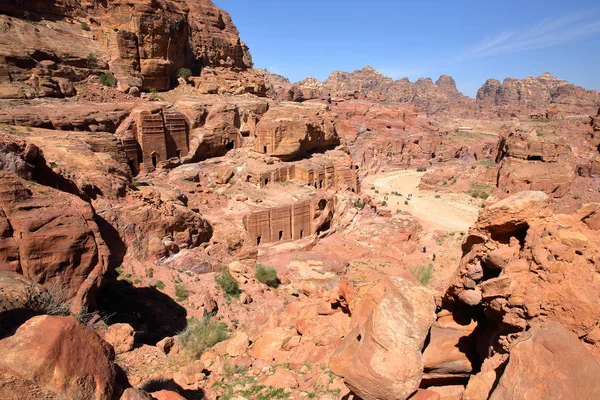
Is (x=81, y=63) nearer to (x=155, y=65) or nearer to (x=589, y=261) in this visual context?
(x=155, y=65)

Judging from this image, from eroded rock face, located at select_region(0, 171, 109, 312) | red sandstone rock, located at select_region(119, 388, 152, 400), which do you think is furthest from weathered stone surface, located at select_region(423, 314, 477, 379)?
eroded rock face, located at select_region(0, 171, 109, 312)

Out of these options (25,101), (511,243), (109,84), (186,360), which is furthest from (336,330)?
(109,84)

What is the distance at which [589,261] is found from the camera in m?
4.07

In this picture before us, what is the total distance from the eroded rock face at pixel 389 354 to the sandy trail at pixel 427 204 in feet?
73.4

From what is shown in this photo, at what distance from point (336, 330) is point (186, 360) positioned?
360cm

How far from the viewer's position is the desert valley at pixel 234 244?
4.16 meters

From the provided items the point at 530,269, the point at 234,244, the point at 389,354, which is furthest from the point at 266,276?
the point at 530,269

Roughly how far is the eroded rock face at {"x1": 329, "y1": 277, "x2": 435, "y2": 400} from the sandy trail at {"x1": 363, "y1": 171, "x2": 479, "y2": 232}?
73.4 feet

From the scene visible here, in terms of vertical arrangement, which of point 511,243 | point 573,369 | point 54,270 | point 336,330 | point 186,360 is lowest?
point 186,360

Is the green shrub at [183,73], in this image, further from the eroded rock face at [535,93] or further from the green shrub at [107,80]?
the eroded rock face at [535,93]

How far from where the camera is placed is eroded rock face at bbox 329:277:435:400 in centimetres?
438

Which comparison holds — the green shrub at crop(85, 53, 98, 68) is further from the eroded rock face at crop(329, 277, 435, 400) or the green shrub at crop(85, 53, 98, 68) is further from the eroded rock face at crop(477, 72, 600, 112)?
the eroded rock face at crop(477, 72, 600, 112)

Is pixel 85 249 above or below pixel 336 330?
above

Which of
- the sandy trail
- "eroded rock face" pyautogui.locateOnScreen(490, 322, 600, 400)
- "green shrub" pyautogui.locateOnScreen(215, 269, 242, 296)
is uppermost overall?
"eroded rock face" pyautogui.locateOnScreen(490, 322, 600, 400)
